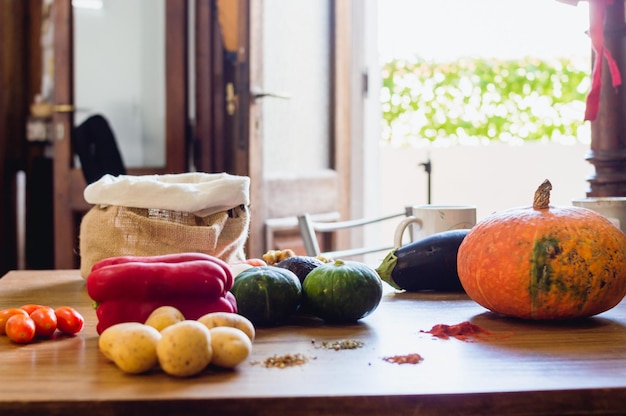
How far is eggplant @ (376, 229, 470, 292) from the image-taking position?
127 centimetres

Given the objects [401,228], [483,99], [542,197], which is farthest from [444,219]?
[483,99]

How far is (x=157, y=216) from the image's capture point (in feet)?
4.46

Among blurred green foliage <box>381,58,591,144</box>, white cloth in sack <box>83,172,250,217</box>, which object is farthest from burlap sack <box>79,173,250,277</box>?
blurred green foliage <box>381,58,591,144</box>

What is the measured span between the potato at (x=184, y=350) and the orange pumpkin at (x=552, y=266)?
0.42 m

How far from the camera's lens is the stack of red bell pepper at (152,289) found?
900mm

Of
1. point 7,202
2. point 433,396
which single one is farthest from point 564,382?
point 7,202

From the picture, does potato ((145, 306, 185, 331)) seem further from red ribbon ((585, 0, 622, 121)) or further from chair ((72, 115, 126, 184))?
chair ((72, 115, 126, 184))

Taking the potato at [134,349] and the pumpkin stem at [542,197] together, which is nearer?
the potato at [134,349]

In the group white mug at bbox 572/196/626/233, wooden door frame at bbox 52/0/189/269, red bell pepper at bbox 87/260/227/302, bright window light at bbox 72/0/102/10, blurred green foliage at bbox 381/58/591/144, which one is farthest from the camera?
blurred green foliage at bbox 381/58/591/144

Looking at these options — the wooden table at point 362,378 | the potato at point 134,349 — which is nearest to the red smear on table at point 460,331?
the wooden table at point 362,378

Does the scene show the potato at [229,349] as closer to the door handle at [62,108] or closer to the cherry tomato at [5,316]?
the cherry tomato at [5,316]

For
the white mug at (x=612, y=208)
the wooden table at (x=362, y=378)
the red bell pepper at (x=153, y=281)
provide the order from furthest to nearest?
the white mug at (x=612, y=208) → the red bell pepper at (x=153, y=281) → the wooden table at (x=362, y=378)

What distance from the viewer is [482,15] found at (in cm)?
546

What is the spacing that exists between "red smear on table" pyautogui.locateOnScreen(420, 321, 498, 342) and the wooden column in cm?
86
